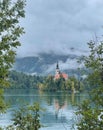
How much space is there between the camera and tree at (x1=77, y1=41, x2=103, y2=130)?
18.4 metres

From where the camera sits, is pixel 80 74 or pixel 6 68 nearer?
pixel 6 68

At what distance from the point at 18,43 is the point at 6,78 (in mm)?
Result: 1774

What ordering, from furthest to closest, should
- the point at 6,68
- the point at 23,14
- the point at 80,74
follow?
the point at 80,74 < the point at 23,14 < the point at 6,68

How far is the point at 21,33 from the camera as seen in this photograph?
61.9 feet

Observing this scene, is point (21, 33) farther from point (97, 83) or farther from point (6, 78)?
point (97, 83)

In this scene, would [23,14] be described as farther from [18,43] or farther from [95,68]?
[95,68]

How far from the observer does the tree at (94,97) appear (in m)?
18.4

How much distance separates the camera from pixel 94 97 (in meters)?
18.9

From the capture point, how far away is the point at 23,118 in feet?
65.1

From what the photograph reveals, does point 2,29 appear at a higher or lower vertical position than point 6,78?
higher

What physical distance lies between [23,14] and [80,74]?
4.53m

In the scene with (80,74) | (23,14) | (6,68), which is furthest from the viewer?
(80,74)

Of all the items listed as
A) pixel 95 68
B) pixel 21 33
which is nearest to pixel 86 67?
pixel 95 68

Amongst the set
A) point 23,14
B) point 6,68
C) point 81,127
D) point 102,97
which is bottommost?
point 81,127
